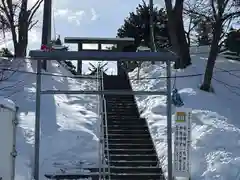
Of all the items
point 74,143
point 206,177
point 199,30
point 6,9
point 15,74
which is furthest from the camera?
point 199,30

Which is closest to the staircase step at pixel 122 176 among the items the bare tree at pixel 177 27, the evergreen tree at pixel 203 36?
the bare tree at pixel 177 27

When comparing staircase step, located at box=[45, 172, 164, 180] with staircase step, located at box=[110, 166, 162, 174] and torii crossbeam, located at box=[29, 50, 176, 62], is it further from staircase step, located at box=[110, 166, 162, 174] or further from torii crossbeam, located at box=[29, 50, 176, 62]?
torii crossbeam, located at box=[29, 50, 176, 62]

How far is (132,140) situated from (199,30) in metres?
17.3

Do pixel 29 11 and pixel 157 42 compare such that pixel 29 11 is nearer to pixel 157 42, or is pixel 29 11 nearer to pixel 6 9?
pixel 6 9

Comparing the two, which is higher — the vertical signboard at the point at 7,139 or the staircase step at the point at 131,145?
the vertical signboard at the point at 7,139

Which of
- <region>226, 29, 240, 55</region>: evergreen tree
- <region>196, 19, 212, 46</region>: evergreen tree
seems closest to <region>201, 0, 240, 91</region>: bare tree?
→ <region>226, 29, 240, 55</region>: evergreen tree

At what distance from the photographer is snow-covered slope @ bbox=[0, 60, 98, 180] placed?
1480 centimetres

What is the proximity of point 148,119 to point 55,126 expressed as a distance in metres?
3.28

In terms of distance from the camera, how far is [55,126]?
1709 centimetres

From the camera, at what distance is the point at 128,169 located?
48.5ft

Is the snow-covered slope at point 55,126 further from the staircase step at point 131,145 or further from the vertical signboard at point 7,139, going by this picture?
the vertical signboard at point 7,139

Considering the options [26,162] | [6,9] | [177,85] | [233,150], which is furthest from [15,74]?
[233,150]

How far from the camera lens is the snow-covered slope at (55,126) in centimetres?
1480

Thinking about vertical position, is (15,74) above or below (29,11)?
below
